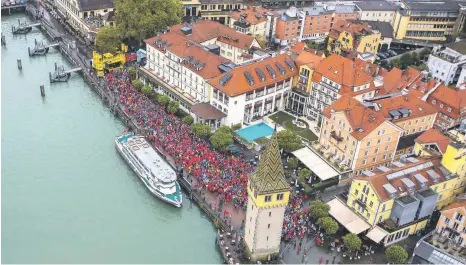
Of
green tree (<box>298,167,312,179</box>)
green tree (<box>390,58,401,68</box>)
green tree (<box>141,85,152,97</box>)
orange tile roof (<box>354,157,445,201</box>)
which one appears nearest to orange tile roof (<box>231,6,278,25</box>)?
green tree (<box>390,58,401,68</box>)

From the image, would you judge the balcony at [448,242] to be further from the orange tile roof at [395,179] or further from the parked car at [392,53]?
the parked car at [392,53]

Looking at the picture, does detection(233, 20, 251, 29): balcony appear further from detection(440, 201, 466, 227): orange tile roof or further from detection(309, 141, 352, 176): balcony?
detection(440, 201, 466, 227): orange tile roof

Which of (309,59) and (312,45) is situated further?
(312,45)

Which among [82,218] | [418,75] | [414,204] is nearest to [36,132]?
[82,218]

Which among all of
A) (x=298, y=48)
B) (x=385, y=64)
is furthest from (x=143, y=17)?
(x=385, y=64)

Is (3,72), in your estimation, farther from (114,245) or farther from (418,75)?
(418,75)

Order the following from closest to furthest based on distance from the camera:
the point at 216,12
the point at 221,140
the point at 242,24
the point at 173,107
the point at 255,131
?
the point at 221,140 → the point at 255,131 → the point at 173,107 → the point at 242,24 → the point at 216,12

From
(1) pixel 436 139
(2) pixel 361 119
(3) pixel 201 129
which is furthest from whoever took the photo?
(3) pixel 201 129

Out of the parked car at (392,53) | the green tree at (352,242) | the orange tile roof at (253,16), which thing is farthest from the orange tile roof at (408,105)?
the orange tile roof at (253,16)

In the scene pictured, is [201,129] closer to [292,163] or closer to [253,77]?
[253,77]
